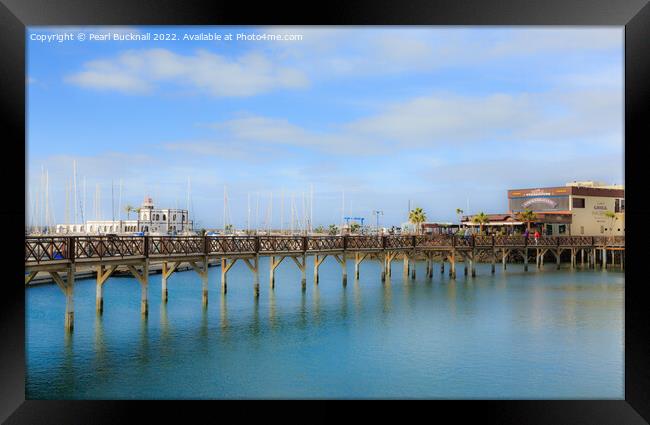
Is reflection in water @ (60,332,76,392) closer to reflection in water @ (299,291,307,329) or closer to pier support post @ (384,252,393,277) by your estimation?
reflection in water @ (299,291,307,329)

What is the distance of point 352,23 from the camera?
924 cm

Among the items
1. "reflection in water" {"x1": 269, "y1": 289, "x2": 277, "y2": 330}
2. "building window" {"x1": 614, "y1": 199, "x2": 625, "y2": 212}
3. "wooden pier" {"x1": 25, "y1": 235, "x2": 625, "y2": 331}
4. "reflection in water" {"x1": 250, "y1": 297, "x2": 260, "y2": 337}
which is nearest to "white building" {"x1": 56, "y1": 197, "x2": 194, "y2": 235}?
"wooden pier" {"x1": 25, "y1": 235, "x2": 625, "y2": 331}

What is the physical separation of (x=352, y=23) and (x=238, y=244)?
62.3 ft

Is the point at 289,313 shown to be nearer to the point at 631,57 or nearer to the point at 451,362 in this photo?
the point at 451,362

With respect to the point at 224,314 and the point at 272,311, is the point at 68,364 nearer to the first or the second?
the point at 224,314

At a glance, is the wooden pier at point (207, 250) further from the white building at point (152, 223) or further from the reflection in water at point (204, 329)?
the white building at point (152, 223)

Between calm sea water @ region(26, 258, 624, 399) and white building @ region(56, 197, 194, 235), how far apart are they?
33537mm

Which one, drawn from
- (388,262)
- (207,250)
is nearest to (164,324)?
(207,250)

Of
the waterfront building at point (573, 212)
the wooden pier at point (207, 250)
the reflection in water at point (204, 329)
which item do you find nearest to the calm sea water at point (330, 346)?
the reflection in water at point (204, 329)

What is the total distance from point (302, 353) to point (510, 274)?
99.6ft

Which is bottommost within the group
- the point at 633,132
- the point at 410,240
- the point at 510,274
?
the point at 510,274

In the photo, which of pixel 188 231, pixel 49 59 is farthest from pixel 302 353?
pixel 188 231

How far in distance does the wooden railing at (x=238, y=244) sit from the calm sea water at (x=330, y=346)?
278 centimetres

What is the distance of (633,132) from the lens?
8.94 m
